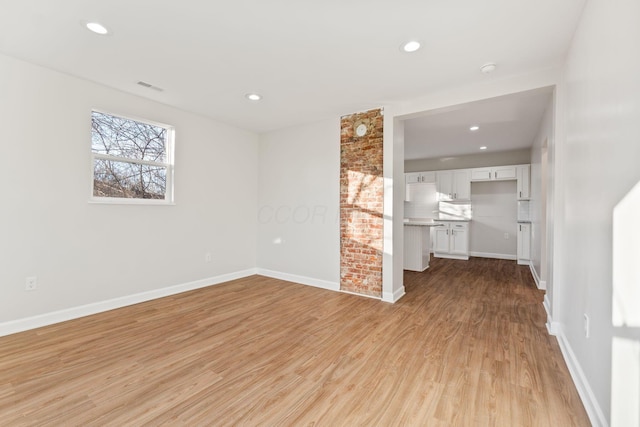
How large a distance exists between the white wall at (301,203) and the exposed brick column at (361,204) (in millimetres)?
133

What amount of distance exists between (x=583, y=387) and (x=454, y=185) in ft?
18.7

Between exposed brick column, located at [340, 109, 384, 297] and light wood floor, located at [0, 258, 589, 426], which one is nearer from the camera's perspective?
light wood floor, located at [0, 258, 589, 426]

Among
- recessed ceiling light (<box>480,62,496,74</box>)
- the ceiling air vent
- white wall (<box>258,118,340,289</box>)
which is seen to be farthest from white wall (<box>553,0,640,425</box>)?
the ceiling air vent

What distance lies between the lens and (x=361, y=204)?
389cm

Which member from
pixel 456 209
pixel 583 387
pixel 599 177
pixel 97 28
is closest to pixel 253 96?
→ pixel 97 28

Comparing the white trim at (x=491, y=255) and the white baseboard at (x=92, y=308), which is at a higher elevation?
the white trim at (x=491, y=255)

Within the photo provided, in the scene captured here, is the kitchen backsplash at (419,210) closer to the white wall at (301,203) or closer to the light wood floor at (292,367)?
the white wall at (301,203)

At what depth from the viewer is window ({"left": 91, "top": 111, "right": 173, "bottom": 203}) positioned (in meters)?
3.18

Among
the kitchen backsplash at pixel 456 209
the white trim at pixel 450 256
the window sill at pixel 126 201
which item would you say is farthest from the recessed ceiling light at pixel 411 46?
the white trim at pixel 450 256

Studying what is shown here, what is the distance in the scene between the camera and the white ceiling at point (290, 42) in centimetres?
191

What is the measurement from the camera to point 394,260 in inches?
143

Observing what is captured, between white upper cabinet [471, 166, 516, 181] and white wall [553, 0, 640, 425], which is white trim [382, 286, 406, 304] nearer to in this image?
white wall [553, 0, 640, 425]

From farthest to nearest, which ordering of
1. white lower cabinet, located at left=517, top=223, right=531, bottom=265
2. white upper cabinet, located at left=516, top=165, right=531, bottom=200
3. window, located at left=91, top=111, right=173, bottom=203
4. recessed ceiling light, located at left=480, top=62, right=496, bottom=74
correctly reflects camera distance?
white upper cabinet, located at left=516, top=165, right=531, bottom=200 < white lower cabinet, located at left=517, top=223, right=531, bottom=265 < window, located at left=91, top=111, right=173, bottom=203 < recessed ceiling light, located at left=480, top=62, right=496, bottom=74

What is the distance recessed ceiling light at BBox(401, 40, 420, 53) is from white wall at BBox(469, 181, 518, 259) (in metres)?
5.68
